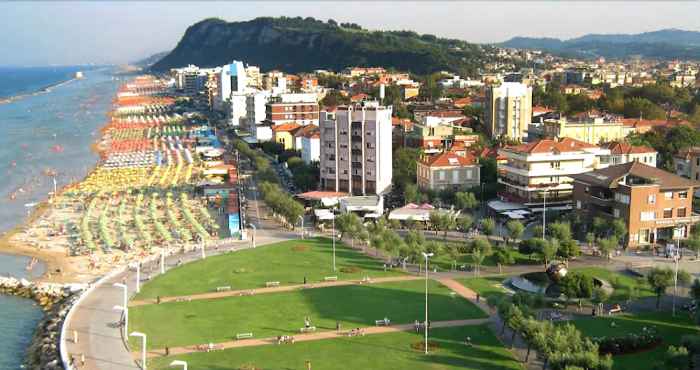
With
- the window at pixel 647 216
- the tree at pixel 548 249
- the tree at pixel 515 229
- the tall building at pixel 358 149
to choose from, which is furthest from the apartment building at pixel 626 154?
the tree at pixel 548 249

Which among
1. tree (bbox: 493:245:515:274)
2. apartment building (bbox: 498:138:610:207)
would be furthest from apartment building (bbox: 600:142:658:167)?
tree (bbox: 493:245:515:274)

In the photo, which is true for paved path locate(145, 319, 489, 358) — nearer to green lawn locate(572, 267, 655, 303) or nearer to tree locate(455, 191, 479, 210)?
green lawn locate(572, 267, 655, 303)

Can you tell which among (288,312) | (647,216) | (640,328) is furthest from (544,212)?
(288,312)

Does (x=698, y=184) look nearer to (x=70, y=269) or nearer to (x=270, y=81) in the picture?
(x=70, y=269)

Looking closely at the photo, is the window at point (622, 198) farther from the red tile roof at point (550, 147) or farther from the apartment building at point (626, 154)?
the apartment building at point (626, 154)

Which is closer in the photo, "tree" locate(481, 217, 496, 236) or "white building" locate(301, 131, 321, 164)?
"tree" locate(481, 217, 496, 236)
